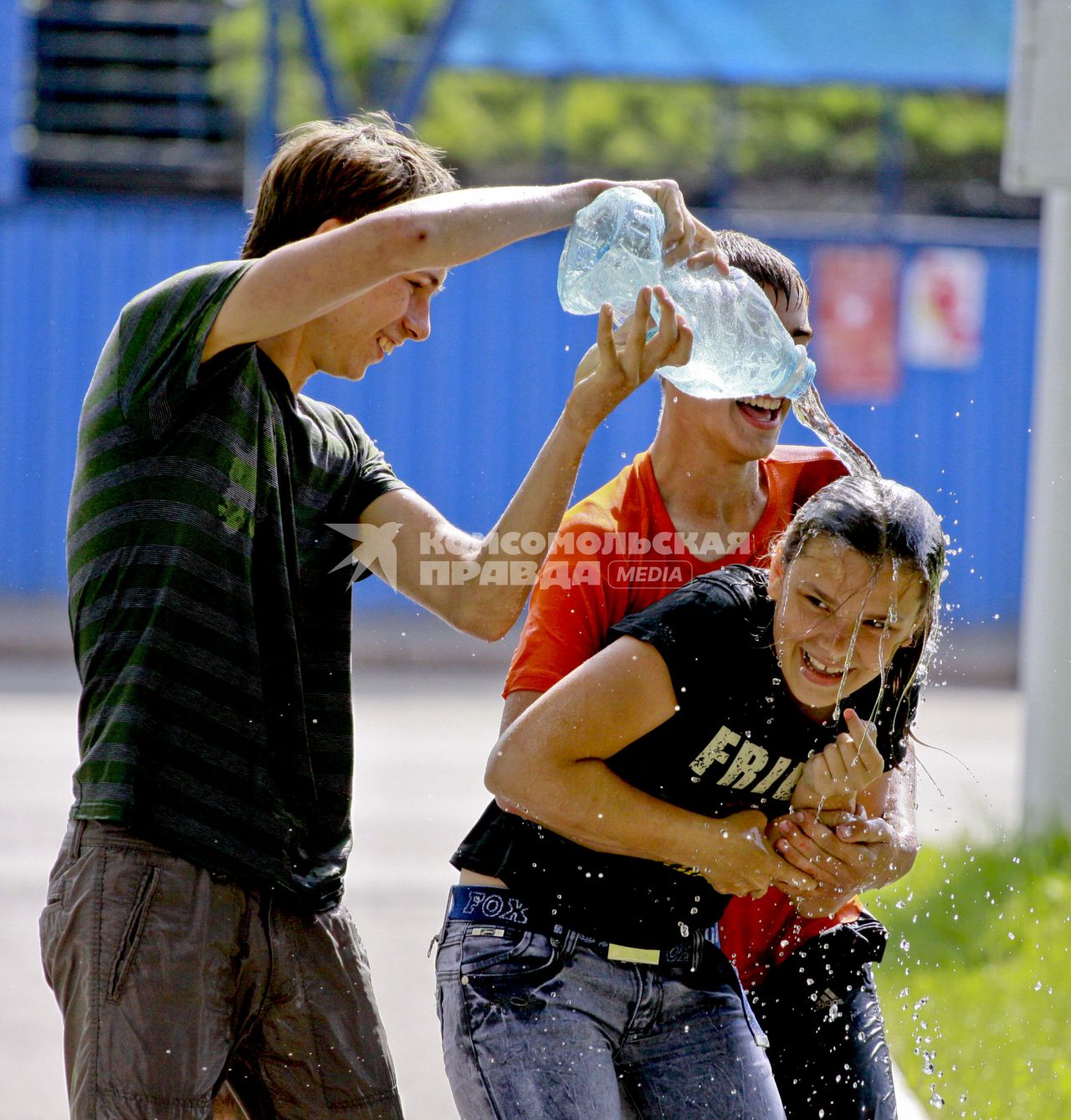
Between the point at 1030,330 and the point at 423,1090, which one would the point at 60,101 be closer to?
the point at 1030,330

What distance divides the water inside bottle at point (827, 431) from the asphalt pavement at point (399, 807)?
2.14 feet

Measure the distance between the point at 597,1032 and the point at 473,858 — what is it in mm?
352

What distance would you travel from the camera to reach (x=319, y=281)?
2.45 meters

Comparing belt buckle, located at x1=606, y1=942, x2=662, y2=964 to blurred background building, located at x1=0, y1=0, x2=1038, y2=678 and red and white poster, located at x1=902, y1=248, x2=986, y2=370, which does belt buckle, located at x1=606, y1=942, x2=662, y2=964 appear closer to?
blurred background building, located at x1=0, y1=0, x2=1038, y2=678

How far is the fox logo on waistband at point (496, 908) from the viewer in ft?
8.87

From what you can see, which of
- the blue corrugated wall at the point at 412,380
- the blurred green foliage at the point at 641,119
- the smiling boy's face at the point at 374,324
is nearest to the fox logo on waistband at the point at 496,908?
the smiling boy's face at the point at 374,324

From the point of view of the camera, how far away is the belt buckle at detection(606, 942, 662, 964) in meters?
2.68

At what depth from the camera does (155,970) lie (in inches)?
102

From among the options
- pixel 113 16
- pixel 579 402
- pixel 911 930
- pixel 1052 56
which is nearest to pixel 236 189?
pixel 113 16

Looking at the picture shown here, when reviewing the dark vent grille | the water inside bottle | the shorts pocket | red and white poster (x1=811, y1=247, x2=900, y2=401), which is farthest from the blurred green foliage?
the shorts pocket

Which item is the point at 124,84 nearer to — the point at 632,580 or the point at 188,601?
the point at 632,580

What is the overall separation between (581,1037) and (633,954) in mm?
160

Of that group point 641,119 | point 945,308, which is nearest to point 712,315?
point 945,308

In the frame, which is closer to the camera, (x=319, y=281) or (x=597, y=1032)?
(x=319, y=281)
